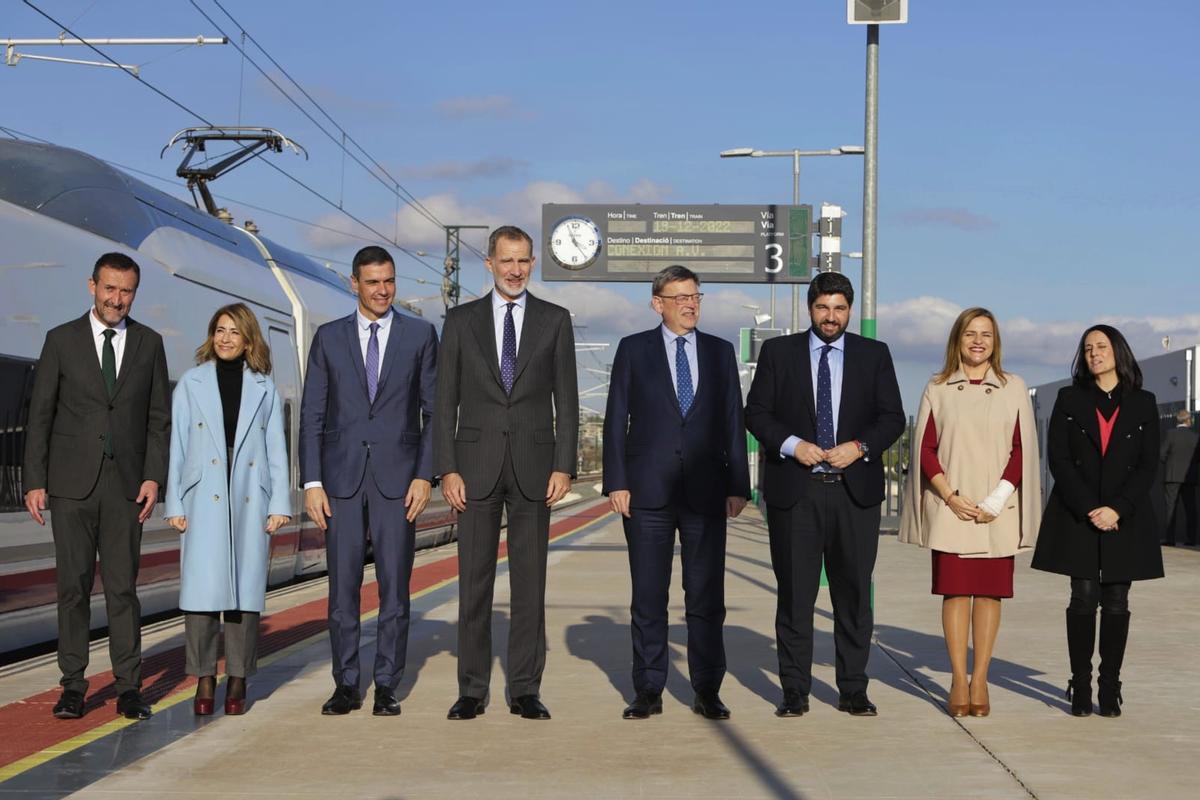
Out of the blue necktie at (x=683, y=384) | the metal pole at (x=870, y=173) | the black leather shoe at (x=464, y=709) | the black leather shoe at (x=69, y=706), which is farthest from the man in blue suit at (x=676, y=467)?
the metal pole at (x=870, y=173)

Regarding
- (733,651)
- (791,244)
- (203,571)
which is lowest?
(733,651)

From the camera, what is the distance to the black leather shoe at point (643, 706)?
709cm

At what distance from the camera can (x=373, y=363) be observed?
24.0 ft

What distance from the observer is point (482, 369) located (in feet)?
23.6

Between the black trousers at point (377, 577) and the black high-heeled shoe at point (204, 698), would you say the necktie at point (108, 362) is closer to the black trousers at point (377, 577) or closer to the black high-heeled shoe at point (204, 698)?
the black trousers at point (377, 577)

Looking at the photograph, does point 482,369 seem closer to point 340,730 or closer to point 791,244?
point 340,730

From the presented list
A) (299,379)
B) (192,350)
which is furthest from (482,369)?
(299,379)

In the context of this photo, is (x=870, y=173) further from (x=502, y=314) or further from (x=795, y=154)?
(x=795, y=154)

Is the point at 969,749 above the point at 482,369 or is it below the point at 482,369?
below

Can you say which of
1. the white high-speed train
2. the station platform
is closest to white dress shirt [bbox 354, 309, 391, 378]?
the station platform

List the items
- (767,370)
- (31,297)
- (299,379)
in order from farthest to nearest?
(299,379)
(31,297)
(767,370)

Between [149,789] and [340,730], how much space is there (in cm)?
128

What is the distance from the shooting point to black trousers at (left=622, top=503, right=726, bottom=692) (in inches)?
286

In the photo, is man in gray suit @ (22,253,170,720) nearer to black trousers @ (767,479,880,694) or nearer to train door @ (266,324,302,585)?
black trousers @ (767,479,880,694)
